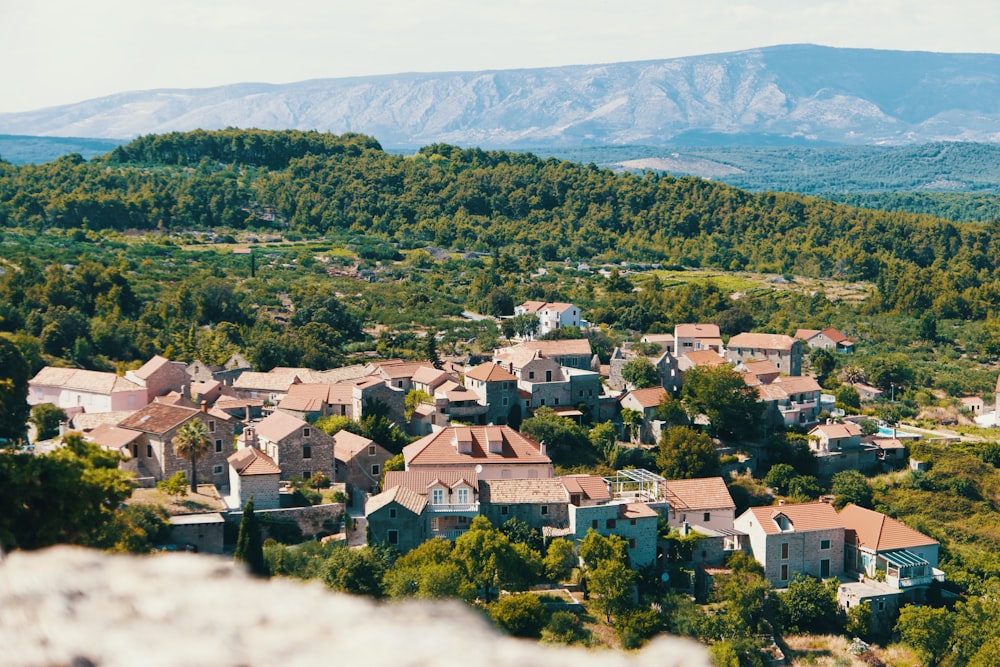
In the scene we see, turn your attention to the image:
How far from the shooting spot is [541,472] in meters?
29.6

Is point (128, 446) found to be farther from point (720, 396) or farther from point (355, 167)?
point (355, 167)

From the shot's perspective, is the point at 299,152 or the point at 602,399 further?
the point at 299,152

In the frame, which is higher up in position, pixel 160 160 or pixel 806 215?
pixel 160 160

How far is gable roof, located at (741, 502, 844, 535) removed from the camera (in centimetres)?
2886

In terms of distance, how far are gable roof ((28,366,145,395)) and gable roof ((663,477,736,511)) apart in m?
15.8

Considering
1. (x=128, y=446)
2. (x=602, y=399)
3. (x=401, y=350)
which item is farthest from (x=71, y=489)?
(x=401, y=350)

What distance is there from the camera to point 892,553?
2912 cm

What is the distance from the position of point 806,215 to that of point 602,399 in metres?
68.5

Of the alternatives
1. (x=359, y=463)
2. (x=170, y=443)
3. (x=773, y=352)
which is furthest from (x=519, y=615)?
(x=773, y=352)

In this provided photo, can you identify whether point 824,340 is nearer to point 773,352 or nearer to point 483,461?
point 773,352

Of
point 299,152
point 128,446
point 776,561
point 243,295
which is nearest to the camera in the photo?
point 128,446

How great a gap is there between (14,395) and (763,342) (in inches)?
1267

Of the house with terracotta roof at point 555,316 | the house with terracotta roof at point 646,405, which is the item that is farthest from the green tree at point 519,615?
the house with terracotta roof at point 555,316

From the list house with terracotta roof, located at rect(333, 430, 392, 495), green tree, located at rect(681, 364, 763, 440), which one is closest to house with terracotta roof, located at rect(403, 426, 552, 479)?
house with terracotta roof, located at rect(333, 430, 392, 495)
